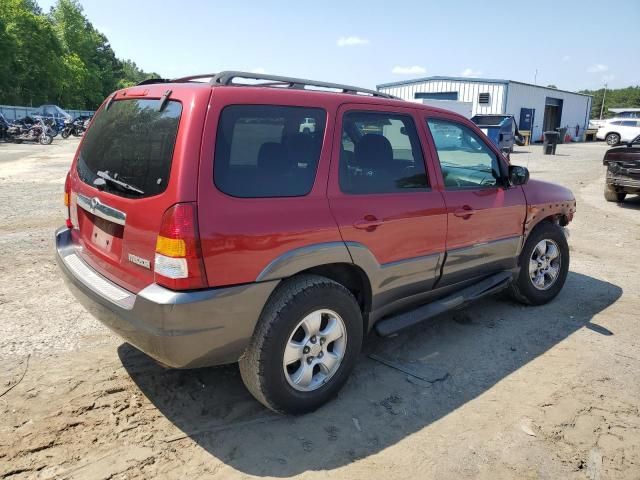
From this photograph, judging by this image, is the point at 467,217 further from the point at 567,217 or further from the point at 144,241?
the point at 144,241

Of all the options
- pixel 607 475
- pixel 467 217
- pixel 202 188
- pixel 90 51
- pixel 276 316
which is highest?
pixel 90 51

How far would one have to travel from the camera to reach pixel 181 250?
7.90ft

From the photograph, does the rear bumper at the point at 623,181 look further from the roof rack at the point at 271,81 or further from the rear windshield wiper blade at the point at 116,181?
the rear windshield wiper blade at the point at 116,181

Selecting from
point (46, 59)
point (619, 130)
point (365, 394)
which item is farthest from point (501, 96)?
point (46, 59)

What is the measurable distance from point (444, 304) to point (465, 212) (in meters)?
0.74

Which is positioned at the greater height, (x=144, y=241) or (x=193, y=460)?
(x=144, y=241)

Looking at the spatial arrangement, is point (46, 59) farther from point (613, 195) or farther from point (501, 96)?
point (613, 195)

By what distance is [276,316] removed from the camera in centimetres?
271

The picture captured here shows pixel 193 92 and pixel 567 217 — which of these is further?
pixel 567 217

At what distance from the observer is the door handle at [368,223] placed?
9.99 ft

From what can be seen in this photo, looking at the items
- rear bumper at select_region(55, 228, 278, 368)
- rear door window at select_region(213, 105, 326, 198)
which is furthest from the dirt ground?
rear door window at select_region(213, 105, 326, 198)

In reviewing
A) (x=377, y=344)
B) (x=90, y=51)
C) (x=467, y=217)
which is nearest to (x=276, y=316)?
(x=377, y=344)

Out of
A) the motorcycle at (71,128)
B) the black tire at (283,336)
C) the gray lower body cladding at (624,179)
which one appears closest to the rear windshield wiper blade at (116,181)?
the black tire at (283,336)

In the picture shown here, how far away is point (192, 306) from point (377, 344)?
6.56ft
